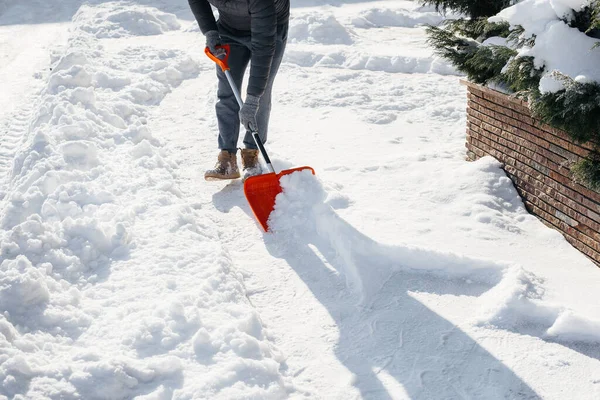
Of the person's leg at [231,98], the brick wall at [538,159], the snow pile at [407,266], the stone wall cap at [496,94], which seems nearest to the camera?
the snow pile at [407,266]


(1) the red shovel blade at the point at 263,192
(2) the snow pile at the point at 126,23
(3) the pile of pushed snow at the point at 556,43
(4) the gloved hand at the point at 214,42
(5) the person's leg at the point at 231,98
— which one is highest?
(3) the pile of pushed snow at the point at 556,43

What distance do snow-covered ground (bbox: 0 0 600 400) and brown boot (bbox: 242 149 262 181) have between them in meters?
0.19

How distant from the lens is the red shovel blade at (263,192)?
12.6 feet

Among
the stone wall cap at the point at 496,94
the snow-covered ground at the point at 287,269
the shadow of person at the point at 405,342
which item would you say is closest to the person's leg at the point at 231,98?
the snow-covered ground at the point at 287,269

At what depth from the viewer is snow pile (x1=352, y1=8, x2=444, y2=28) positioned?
34.5 feet

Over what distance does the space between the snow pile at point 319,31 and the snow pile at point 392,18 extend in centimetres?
131

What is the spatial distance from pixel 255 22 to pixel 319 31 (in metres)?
5.36

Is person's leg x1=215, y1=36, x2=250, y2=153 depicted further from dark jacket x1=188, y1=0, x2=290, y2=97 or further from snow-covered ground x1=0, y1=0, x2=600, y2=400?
snow-covered ground x1=0, y1=0, x2=600, y2=400

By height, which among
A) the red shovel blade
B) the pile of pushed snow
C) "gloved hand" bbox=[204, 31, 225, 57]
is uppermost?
the pile of pushed snow

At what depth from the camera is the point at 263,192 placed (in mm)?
3916

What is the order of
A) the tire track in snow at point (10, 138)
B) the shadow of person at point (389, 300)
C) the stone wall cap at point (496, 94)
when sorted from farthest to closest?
1. the tire track in snow at point (10, 138)
2. the stone wall cap at point (496, 94)
3. the shadow of person at point (389, 300)

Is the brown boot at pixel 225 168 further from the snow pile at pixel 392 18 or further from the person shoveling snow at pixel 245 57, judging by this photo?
the snow pile at pixel 392 18

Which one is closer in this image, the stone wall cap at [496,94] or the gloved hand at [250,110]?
the stone wall cap at [496,94]

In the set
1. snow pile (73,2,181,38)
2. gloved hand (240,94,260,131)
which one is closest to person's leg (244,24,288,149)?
gloved hand (240,94,260,131)
